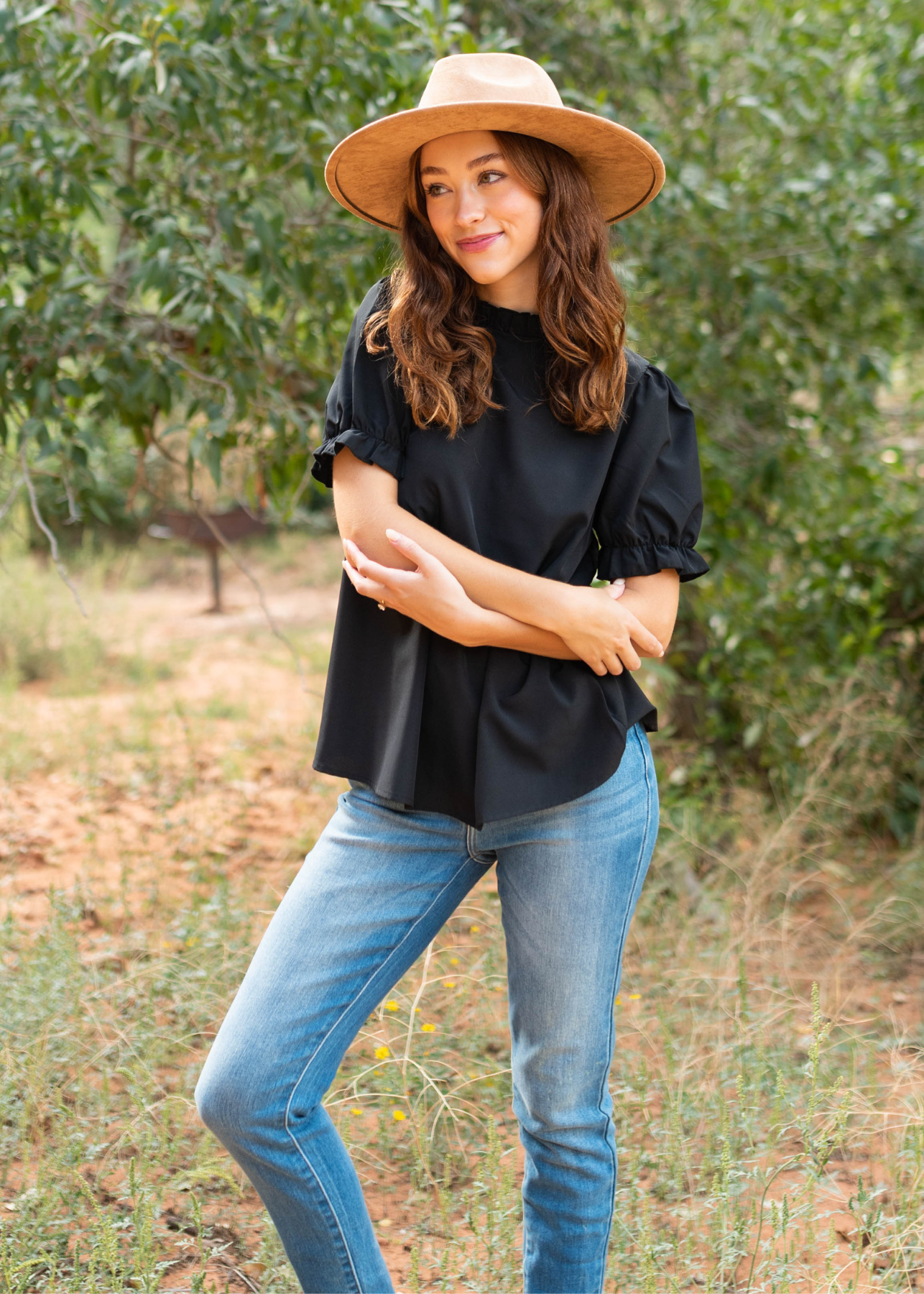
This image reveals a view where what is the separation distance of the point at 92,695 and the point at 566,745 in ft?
16.3

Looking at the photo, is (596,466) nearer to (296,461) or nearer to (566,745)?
(566,745)

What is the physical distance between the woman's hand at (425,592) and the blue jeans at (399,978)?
0.84 ft

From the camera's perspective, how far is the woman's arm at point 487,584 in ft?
4.88

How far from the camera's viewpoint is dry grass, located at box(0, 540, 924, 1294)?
1918 millimetres

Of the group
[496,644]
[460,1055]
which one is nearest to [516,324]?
[496,644]

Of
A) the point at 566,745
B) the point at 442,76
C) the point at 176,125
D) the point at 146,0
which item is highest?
the point at 146,0

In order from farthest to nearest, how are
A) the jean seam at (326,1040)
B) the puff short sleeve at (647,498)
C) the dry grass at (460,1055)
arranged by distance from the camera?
the dry grass at (460,1055) → the puff short sleeve at (647,498) → the jean seam at (326,1040)

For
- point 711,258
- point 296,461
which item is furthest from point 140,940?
point 711,258

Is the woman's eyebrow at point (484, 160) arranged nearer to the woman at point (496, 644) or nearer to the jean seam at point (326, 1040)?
the woman at point (496, 644)

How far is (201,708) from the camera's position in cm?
578

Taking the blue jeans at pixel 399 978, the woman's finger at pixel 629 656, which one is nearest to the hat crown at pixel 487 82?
the woman's finger at pixel 629 656

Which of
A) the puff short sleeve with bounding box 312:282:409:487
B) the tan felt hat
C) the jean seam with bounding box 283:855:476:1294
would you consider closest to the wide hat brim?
the tan felt hat

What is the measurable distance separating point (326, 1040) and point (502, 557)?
0.68 meters

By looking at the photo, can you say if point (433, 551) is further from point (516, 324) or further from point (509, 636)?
point (516, 324)
